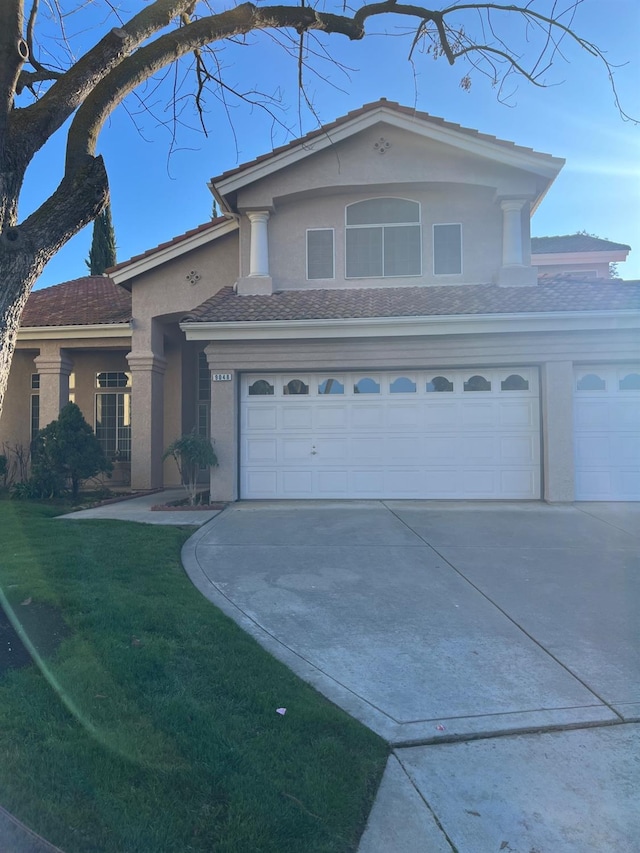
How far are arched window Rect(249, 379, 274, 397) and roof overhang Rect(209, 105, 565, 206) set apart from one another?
4.15m

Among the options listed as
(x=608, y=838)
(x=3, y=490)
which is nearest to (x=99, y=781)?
(x=608, y=838)

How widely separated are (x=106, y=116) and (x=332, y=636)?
4591 mm

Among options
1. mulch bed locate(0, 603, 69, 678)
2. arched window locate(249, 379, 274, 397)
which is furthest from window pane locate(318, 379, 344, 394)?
mulch bed locate(0, 603, 69, 678)

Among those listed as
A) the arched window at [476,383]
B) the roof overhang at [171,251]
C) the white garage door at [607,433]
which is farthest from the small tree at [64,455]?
the white garage door at [607,433]

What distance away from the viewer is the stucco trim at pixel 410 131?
38.8 feet

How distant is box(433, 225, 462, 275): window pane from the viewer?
41.1 ft

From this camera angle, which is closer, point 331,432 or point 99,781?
point 99,781

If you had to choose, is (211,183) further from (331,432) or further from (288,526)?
(288,526)

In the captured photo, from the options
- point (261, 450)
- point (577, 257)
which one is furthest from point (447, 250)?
point (577, 257)

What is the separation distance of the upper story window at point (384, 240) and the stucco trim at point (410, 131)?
138cm

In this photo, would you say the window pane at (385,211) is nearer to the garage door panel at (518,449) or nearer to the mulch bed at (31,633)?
the garage door panel at (518,449)

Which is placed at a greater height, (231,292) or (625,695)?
(231,292)

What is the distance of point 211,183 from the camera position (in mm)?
12039

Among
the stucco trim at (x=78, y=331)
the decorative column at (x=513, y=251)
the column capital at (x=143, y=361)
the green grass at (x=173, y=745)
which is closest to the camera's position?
the green grass at (x=173, y=745)
